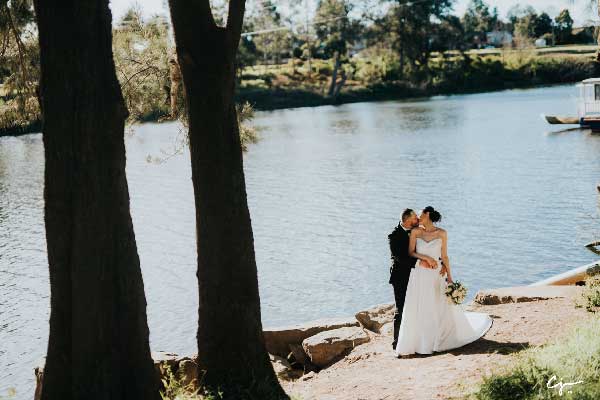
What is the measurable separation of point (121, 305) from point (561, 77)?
9175 centimetres

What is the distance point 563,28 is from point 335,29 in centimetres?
4762

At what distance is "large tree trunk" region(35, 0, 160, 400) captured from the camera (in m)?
6.30

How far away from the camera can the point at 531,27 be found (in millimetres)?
126750

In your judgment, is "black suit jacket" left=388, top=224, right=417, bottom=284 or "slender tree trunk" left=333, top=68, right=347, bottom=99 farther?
"slender tree trunk" left=333, top=68, right=347, bottom=99

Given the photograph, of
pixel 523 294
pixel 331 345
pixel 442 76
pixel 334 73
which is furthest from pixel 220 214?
pixel 442 76

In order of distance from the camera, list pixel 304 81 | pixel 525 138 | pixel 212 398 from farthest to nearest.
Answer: pixel 304 81, pixel 525 138, pixel 212 398

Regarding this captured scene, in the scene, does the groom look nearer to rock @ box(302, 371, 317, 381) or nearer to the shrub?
rock @ box(302, 371, 317, 381)

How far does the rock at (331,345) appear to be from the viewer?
1059cm

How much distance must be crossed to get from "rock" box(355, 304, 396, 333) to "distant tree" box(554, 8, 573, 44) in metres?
118

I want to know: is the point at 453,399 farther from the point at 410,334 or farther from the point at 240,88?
the point at 240,88

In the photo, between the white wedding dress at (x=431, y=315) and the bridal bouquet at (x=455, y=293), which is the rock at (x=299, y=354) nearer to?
the white wedding dress at (x=431, y=315)

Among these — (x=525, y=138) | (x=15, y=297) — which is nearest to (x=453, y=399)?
(x=15, y=297)

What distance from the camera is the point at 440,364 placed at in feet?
27.6

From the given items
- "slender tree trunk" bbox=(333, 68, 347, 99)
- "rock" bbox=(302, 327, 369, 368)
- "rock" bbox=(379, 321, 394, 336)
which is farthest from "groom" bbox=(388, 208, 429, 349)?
"slender tree trunk" bbox=(333, 68, 347, 99)
